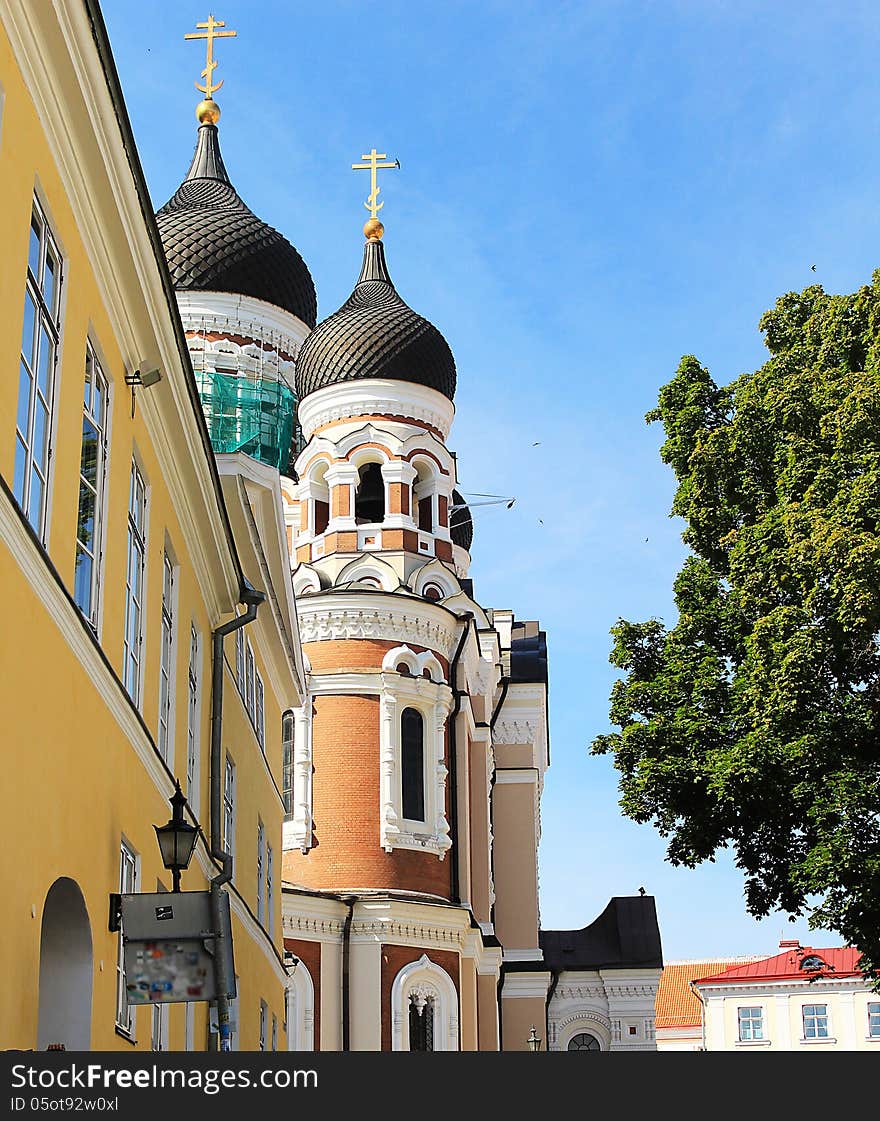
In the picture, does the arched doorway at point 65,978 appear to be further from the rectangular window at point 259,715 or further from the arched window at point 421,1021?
the arched window at point 421,1021

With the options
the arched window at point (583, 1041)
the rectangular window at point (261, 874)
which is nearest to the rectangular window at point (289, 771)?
the arched window at point (583, 1041)

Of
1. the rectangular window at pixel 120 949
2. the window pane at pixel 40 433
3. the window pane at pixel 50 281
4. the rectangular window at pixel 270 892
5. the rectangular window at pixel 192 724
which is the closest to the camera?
the window pane at pixel 40 433

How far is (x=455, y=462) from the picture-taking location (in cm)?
3922

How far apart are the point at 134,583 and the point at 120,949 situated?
2650mm

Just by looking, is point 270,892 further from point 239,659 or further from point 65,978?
point 65,978

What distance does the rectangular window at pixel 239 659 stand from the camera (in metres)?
18.5

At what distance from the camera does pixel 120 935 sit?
1126 centimetres

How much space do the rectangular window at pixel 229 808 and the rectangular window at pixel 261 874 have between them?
8.50ft

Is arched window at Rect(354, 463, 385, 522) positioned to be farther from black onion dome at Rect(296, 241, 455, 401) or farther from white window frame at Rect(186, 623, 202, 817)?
white window frame at Rect(186, 623, 202, 817)

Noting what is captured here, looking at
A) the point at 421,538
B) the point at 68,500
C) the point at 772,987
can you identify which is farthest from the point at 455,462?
the point at 772,987

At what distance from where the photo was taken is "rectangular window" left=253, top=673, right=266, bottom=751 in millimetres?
20719

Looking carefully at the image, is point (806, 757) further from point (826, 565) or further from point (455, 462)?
point (455, 462)

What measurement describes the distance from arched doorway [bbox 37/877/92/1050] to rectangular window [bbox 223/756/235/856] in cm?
683

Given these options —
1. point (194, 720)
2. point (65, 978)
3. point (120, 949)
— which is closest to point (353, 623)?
point (194, 720)
